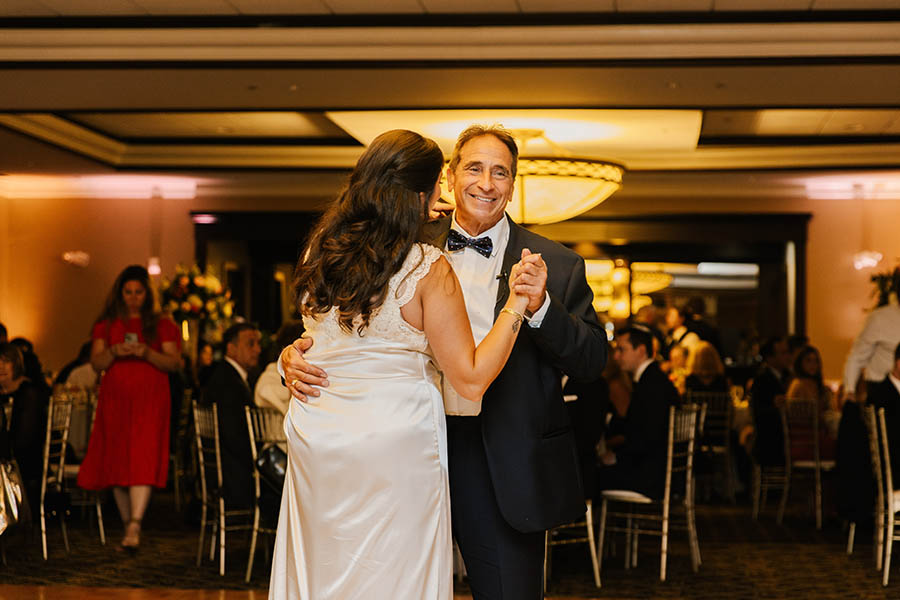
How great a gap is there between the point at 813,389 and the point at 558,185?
2.69 m

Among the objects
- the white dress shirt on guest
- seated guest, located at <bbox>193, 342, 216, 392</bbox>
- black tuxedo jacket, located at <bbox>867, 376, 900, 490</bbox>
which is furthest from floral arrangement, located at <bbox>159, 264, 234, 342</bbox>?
black tuxedo jacket, located at <bbox>867, 376, 900, 490</bbox>

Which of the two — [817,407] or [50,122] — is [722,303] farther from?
[50,122]

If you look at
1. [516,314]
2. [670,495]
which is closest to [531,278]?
[516,314]

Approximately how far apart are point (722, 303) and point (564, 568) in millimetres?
7480

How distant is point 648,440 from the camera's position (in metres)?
6.02

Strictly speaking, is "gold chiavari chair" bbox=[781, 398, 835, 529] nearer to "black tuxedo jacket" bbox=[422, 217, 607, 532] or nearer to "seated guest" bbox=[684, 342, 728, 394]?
"seated guest" bbox=[684, 342, 728, 394]

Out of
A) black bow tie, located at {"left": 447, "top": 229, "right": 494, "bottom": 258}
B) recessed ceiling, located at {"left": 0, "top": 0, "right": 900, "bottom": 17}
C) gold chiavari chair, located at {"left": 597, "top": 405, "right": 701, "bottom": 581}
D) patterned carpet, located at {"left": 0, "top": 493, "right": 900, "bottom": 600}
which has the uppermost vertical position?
recessed ceiling, located at {"left": 0, "top": 0, "right": 900, "bottom": 17}

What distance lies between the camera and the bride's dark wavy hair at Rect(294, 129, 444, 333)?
2344 mm

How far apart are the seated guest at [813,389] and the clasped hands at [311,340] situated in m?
6.73

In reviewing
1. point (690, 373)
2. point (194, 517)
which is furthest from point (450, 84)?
point (690, 373)

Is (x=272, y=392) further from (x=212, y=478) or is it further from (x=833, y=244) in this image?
(x=833, y=244)

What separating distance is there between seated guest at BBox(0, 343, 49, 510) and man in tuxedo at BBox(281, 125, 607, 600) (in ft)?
15.1

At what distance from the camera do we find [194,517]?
790 centimetres

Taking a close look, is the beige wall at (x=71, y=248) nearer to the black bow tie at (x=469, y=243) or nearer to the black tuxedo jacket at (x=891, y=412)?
the black tuxedo jacket at (x=891, y=412)
